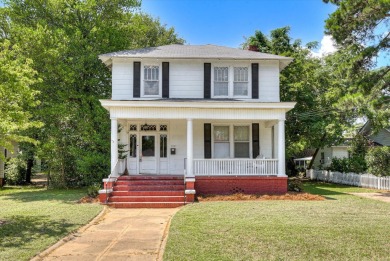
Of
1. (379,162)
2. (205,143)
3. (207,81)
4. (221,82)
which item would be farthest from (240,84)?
(379,162)

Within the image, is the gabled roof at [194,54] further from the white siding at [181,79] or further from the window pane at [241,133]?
the window pane at [241,133]

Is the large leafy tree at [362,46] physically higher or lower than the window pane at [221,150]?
higher

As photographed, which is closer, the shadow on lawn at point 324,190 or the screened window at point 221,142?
the shadow on lawn at point 324,190

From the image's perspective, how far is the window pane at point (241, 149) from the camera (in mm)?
17797

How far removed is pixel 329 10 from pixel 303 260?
9.15 m

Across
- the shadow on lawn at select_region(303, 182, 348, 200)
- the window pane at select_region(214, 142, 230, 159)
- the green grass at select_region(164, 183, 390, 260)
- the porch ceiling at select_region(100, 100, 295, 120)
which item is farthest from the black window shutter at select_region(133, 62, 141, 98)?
the shadow on lawn at select_region(303, 182, 348, 200)

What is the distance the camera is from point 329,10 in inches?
479

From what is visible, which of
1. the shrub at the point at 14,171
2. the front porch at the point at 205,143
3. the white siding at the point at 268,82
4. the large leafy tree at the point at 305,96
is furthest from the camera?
the shrub at the point at 14,171

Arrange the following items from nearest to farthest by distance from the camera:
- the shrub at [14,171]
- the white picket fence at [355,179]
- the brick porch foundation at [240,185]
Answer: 1. the brick porch foundation at [240,185]
2. the white picket fence at [355,179]
3. the shrub at [14,171]

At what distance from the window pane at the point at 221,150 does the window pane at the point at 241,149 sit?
1.33ft

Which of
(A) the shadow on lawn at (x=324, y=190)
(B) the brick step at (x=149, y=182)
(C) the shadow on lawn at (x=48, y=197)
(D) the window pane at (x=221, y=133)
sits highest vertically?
(D) the window pane at (x=221, y=133)

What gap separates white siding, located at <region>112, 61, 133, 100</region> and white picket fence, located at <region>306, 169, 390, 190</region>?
1452cm

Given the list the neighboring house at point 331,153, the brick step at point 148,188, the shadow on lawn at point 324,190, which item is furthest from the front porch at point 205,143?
the neighboring house at point 331,153

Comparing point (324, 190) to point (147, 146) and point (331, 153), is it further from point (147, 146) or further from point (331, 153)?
point (331, 153)
